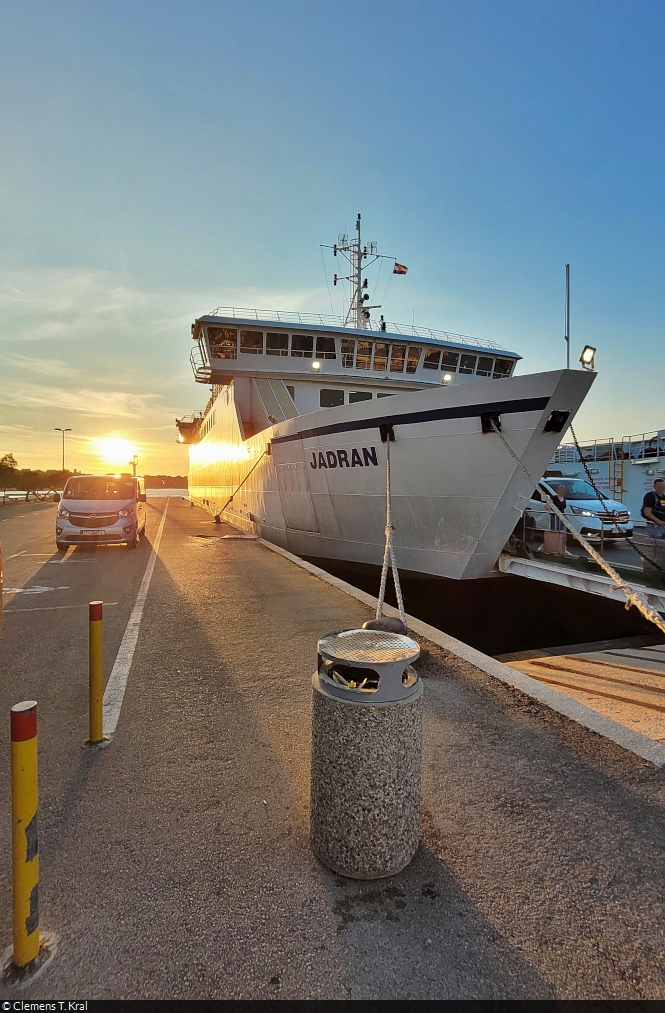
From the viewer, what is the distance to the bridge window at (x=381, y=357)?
60.7 feet

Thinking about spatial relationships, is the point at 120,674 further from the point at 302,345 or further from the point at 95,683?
the point at 302,345

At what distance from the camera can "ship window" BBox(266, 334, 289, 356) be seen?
18.2 meters

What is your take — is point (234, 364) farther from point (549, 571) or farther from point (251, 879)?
point (251, 879)


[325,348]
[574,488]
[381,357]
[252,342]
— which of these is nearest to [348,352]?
[325,348]

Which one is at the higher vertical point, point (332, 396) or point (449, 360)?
point (449, 360)

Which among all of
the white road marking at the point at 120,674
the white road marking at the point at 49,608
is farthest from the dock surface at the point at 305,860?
the white road marking at the point at 49,608

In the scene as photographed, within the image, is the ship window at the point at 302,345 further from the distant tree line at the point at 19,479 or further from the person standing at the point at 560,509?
the distant tree line at the point at 19,479

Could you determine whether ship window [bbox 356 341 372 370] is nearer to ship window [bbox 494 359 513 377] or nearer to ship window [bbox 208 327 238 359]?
ship window [bbox 208 327 238 359]

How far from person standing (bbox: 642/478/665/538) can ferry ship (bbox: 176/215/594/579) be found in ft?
6.99

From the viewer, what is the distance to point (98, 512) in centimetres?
1340

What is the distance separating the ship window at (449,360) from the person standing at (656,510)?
468 inches

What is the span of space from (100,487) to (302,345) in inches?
336

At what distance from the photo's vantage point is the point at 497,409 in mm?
7707

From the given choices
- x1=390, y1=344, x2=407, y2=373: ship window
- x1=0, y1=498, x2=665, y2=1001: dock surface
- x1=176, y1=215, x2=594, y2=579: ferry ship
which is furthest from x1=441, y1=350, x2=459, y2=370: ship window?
x1=0, y1=498, x2=665, y2=1001: dock surface
